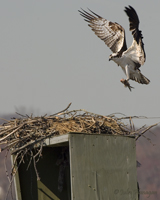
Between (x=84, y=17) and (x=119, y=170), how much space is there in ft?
15.9

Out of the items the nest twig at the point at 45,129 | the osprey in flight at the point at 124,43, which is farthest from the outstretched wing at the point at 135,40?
the nest twig at the point at 45,129

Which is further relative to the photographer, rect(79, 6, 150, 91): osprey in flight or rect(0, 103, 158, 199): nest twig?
rect(79, 6, 150, 91): osprey in flight

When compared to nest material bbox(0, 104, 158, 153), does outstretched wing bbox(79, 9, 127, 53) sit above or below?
above

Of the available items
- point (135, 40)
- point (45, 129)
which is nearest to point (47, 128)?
point (45, 129)

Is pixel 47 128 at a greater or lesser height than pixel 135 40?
lesser

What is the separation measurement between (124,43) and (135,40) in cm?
65

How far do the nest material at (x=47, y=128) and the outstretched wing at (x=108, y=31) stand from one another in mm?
3056

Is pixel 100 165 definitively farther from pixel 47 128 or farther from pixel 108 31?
pixel 108 31

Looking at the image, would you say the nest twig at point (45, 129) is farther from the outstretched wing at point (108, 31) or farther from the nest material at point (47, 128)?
the outstretched wing at point (108, 31)

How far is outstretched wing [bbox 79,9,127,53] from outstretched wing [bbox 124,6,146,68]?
17.6 inches

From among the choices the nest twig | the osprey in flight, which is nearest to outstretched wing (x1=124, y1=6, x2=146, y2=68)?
the osprey in flight

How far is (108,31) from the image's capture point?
10.1m

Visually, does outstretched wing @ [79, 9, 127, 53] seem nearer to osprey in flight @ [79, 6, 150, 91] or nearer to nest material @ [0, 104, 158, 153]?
Answer: osprey in flight @ [79, 6, 150, 91]

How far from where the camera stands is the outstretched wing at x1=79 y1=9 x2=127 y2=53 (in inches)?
389
